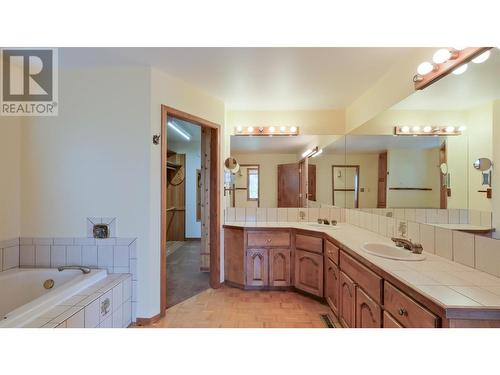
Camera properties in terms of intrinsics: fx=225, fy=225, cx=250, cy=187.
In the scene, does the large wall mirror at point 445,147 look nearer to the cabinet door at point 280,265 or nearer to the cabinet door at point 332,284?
the cabinet door at point 332,284

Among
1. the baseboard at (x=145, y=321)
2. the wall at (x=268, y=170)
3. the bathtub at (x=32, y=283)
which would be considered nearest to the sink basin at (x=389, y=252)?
the wall at (x=268, y=170)

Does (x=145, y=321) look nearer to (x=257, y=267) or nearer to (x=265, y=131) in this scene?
(x=257, y=267)

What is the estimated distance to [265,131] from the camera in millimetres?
3137

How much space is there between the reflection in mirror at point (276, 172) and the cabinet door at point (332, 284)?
1024 millimetres

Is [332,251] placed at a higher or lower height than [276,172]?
lower

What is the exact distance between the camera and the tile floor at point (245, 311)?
6.88 feet

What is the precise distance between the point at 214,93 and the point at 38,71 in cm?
159

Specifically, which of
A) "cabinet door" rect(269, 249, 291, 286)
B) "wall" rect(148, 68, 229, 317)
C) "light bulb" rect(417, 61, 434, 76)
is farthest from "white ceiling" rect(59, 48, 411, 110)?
"cabinet door" rect(269, 249, 291, 286)

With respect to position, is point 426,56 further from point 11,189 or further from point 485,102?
point 11,189

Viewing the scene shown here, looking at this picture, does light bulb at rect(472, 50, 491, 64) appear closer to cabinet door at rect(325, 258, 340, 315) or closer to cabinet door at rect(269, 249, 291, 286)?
cabinet door at rect(325, 258, 340, 315)

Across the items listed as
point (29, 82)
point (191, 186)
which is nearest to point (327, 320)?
point (29, 82)

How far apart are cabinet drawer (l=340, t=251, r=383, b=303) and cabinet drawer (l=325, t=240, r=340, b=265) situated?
0.12 metres

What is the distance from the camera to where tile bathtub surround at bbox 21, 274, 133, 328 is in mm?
1316

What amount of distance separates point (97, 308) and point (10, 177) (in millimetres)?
1464
